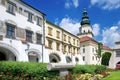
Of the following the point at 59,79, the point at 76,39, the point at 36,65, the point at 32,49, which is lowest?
the point at 59,79

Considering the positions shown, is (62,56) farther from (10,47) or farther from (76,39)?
(10,47)

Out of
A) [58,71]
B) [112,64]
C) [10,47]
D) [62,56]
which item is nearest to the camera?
[58,71]

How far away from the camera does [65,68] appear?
15.8 meters

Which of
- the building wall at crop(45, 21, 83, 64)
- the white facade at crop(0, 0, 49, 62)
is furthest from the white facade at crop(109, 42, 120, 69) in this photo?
the white facade at crop(0, 0, 49, 62)

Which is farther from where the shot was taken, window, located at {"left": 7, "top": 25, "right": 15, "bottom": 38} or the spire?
the spire

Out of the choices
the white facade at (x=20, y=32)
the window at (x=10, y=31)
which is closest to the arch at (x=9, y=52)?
the white facade at (x=20, y=32)

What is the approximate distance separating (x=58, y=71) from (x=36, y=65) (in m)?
2.06

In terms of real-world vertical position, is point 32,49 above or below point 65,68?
above

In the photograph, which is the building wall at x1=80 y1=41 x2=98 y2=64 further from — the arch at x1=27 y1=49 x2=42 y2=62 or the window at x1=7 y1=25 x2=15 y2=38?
the window at x1=7 y1=25 x2=15 y2=38

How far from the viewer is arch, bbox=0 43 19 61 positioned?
23.2 metres

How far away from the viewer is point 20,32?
2645cm

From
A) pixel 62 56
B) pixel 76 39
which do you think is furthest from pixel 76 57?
pixel 62 56

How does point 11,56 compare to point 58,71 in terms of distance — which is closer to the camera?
point 58,71

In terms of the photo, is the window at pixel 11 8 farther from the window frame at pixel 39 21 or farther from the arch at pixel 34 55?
the window frame at pixel 39 21
